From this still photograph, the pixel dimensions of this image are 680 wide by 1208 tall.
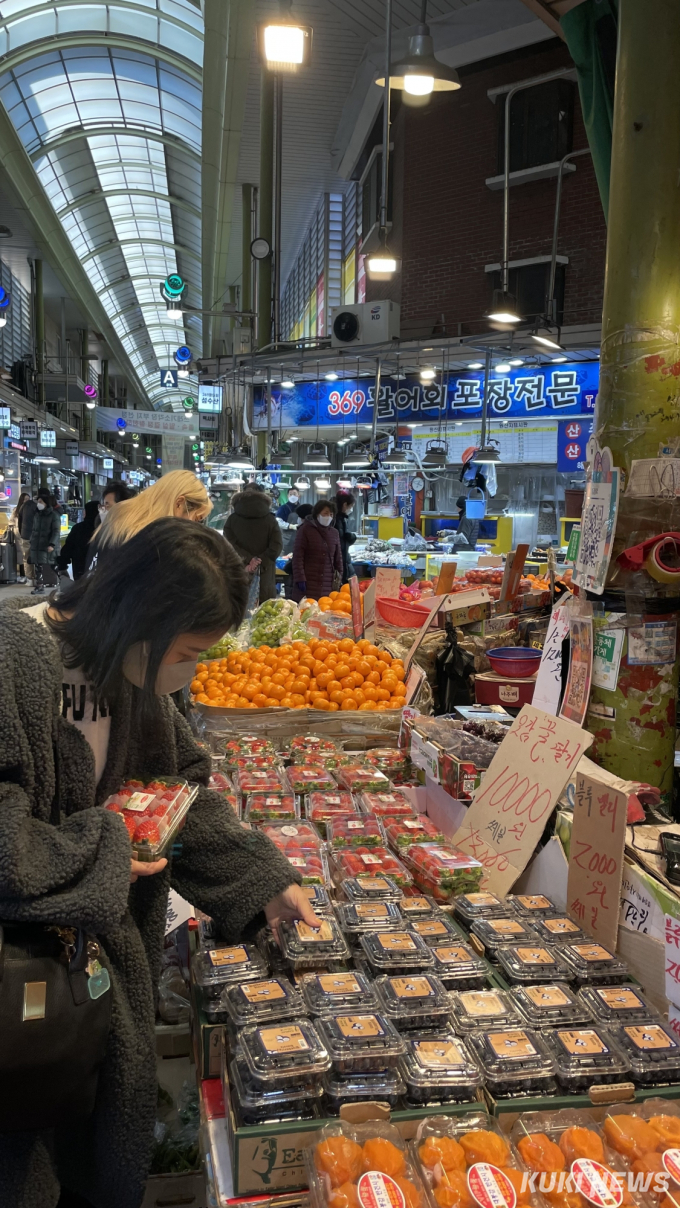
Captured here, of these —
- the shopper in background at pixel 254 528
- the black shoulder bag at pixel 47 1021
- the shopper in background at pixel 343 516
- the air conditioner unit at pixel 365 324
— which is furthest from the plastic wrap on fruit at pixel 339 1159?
the air conditioner unit at pixel 365 324

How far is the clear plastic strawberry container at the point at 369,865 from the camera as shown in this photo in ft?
7.22

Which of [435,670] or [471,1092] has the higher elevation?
[435,670]

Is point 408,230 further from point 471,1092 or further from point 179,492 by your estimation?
point 471,1092

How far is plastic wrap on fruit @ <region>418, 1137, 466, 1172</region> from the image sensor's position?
131 centimetres

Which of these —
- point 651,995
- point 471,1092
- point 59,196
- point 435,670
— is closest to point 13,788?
point 471,1092

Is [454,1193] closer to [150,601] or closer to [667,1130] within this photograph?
[667,1130]

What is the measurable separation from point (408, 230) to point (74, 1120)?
560 inches

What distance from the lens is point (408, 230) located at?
13.8 meters

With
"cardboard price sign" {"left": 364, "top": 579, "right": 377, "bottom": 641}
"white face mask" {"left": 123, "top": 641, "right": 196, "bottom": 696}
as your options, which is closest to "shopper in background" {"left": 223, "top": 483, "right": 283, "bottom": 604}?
"cardboard price sign" {"left": 364, "top": 579, "right": 377, "bottom": 641}

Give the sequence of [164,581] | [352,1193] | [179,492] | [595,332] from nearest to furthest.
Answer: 1. [352,1193]
2. [164,581]
3. [179,492]
4. [595,332]

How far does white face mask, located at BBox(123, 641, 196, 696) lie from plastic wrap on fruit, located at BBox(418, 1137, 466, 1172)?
0.84m

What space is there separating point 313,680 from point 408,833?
1629 millimetres

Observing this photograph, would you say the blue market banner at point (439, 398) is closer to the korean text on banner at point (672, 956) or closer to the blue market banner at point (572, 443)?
the blue market banner at point (572, 443)

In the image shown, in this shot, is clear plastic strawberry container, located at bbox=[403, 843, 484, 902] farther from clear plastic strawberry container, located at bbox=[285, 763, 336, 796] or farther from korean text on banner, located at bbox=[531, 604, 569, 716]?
korean text on banner, located at bbox=[531, 604, 569, 716]
